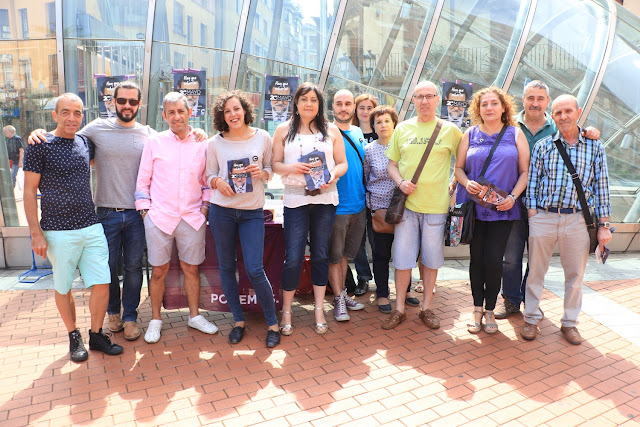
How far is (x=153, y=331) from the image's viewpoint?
443 cm

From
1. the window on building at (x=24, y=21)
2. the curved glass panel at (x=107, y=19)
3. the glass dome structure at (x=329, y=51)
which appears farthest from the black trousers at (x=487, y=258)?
the window on building at (x=24, y=21)

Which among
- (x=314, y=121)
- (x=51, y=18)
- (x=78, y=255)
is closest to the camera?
(x=78, y=255)

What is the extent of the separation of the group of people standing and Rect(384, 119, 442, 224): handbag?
0.04m

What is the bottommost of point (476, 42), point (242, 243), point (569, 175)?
point (242, 243)

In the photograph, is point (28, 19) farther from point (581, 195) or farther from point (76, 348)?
point (581, 195)

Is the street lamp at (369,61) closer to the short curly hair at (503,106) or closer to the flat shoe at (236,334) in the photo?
the short curly hair at (503,106)

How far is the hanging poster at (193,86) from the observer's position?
20.6 ft

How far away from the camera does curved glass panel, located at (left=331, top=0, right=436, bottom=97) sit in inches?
256

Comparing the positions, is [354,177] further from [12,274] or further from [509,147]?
[12,274]

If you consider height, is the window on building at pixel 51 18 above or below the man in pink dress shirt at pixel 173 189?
above

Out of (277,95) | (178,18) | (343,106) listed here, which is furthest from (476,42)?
(178,18)

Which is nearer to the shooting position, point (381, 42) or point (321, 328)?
point (321, 328)

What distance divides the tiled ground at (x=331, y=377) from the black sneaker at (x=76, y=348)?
0.08 meters

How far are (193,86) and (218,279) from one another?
9.14 feet
